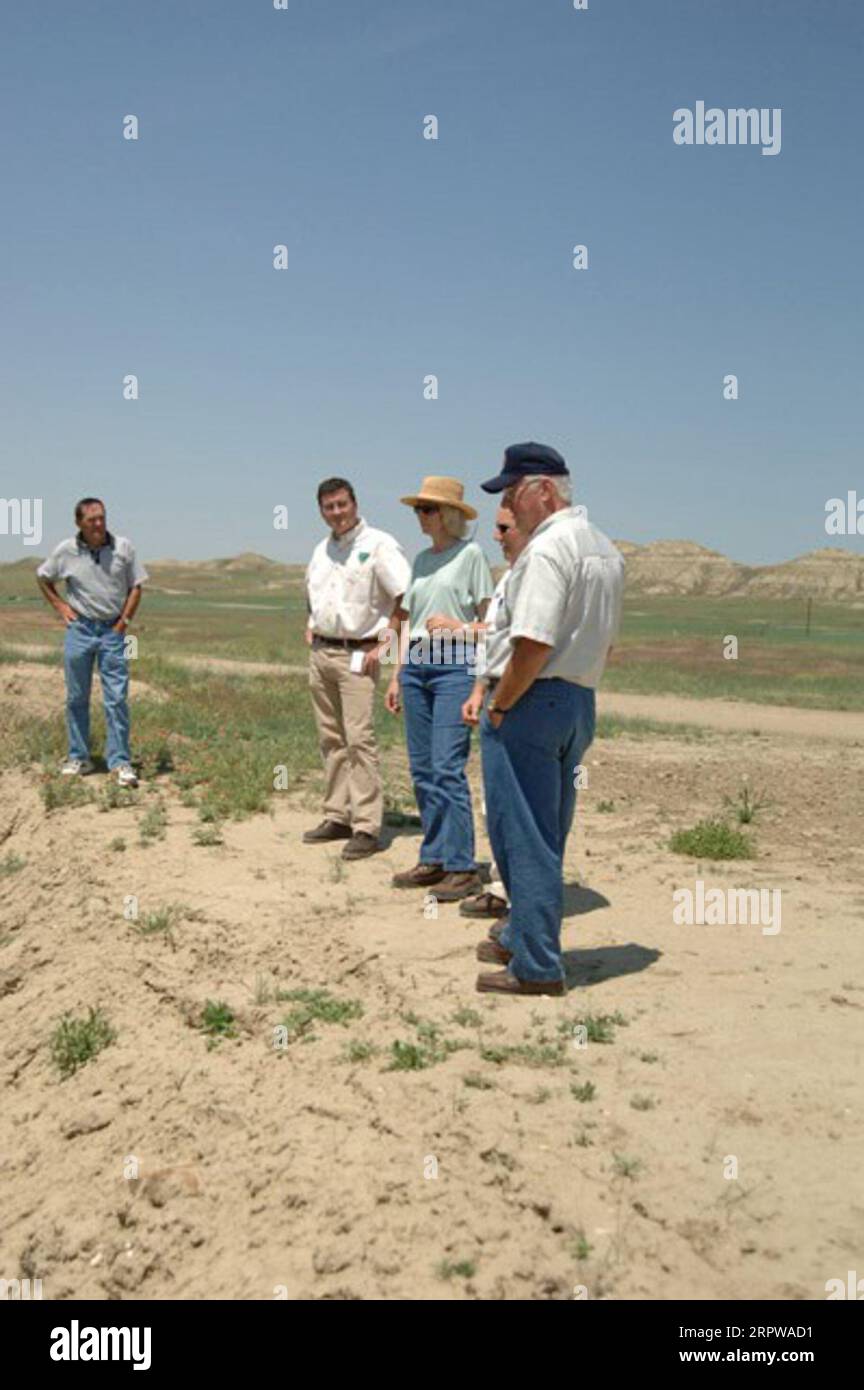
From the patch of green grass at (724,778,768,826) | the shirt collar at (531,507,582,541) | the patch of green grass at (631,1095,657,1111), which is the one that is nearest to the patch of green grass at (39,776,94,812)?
the patch of green grass at (724,778,768,826)

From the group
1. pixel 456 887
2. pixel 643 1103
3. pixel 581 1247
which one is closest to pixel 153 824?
pixel 456 887

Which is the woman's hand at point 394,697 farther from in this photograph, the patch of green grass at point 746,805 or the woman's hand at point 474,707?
the patch of green grass at point 746,805

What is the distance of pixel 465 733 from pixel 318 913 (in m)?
1.14

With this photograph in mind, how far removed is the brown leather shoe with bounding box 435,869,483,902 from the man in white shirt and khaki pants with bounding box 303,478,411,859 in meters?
0.98

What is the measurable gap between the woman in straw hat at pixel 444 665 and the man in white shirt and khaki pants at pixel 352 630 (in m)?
0.54

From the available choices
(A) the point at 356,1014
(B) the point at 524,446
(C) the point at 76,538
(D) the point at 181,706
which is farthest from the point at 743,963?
(D) the point at 181,706

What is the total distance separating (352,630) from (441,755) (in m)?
1.20

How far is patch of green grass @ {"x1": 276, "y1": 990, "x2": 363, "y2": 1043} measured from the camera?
4637 mm

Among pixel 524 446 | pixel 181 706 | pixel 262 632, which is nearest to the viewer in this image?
pixel 524 446

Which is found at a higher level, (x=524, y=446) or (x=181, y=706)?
(x=524, y=446)

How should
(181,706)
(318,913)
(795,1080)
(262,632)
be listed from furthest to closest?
(262,632) → (181,706) → (318,913) → (795,1080)

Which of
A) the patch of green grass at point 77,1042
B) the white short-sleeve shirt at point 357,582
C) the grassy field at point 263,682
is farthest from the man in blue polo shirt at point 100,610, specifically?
the patch of green grass at point 77,1042
